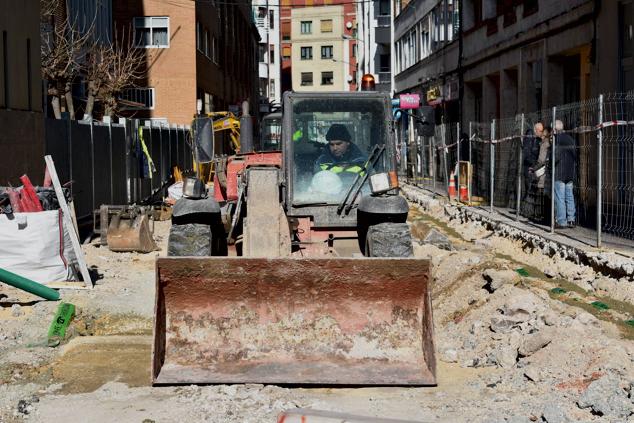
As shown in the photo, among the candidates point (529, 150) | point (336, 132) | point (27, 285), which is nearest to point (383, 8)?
point (529, 150)

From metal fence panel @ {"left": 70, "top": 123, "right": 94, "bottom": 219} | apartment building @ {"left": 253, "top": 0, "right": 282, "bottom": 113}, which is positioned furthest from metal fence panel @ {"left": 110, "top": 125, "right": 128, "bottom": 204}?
apartment building @ {"left": 253, "top": 0, "right": 282, "bottom": 113}

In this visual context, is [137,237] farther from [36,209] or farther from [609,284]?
[609,284]

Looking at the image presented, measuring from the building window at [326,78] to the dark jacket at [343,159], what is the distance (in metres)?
79.9

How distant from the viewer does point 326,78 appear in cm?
8950

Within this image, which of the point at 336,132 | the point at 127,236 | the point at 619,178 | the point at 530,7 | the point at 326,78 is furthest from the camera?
the point at 326,78

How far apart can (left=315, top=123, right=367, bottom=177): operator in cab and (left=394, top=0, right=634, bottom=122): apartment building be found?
8081 mm

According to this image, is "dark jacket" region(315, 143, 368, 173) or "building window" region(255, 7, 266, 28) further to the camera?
"building window" region(255, 7, 266, 28)

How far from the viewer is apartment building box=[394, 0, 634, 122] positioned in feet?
56.5

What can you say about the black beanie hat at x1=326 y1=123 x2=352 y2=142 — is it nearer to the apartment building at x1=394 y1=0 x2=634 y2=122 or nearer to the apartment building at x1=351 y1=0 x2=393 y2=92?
the apartment building at x1=394 y1=0 x2=634 y2=122

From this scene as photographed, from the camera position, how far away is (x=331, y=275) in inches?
296

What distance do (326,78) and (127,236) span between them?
75285mm

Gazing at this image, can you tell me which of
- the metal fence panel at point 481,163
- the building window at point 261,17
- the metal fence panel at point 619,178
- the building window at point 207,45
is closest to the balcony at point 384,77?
the building window at point 207,45

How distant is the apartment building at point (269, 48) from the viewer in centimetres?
8081

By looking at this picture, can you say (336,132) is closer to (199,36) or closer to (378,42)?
(199,36)
